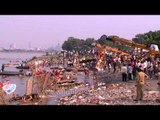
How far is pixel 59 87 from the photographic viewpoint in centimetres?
1198

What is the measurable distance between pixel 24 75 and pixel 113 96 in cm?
946

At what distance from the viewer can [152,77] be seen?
11.6m

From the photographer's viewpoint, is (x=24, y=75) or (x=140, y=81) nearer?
(x=140, y=81)

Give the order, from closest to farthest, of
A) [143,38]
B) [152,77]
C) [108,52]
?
[152,77], [108,52], [143,38]
